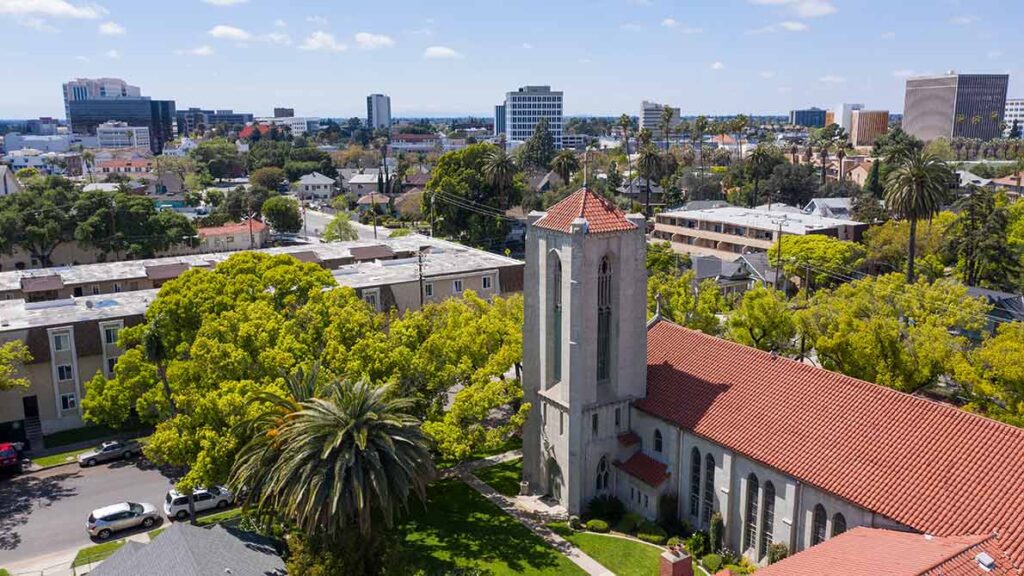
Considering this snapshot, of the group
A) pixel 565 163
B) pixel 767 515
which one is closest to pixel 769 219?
pixel 565 163

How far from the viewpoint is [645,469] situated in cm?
3697

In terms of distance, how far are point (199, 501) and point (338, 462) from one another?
1560 cm

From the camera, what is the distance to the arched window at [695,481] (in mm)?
35281

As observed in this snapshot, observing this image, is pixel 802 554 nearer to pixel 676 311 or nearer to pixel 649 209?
pixel 676 311

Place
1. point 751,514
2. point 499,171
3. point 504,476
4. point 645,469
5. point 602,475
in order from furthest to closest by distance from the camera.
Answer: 1. point 499,171
2. point 504,476
3. point 602,475
4. point 645,469
5. point 751,514

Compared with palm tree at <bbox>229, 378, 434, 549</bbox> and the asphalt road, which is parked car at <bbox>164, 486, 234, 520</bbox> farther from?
palm tree at <bbox>229, 378, 434, 549</bbox>

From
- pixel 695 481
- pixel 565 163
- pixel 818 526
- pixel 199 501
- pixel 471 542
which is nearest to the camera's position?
pixel 818 526

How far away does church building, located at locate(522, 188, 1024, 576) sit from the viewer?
26.6 meters

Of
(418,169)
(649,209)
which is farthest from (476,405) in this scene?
(418,169)

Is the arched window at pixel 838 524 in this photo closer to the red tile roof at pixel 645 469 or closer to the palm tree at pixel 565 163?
the red tile roof at pixel 645 469

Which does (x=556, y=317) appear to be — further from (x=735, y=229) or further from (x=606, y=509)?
(x=735, y=229)

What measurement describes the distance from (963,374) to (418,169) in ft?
528

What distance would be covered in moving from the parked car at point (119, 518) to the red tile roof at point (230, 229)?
70.0 m

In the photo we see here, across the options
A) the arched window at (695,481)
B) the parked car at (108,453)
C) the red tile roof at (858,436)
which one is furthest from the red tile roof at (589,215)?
the parked car at (108,453)
